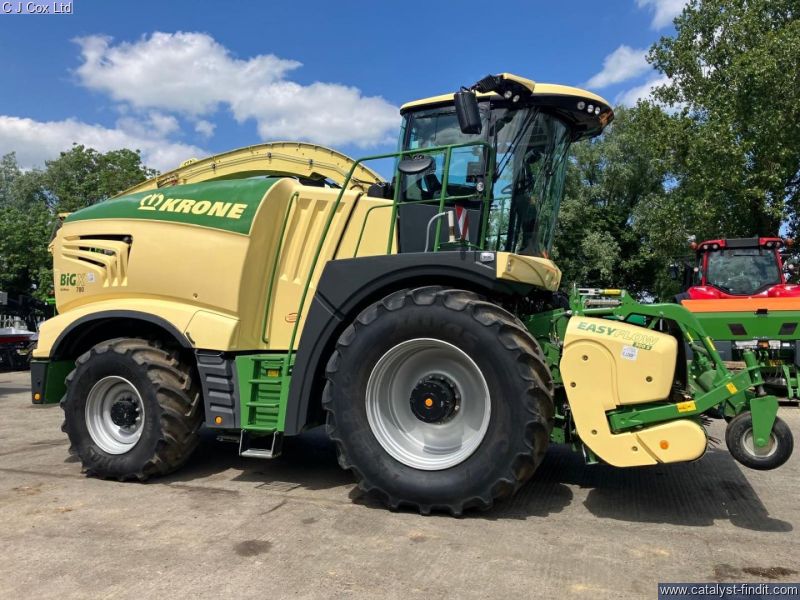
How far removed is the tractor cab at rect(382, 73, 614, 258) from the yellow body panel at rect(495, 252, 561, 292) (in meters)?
0.26

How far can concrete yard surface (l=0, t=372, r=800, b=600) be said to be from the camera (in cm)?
312

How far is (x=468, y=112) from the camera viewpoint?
4.04 metres

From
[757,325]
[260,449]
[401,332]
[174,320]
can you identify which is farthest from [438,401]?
[757,325]

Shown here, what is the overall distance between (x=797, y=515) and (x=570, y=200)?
81.6ft

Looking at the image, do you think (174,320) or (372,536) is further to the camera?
(174,320)

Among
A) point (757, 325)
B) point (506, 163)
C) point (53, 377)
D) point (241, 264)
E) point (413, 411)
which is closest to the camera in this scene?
point (413, 411)

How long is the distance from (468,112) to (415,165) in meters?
0.65

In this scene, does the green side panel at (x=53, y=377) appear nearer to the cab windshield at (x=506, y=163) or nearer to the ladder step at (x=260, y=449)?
the ladder step at (x=260, y=449)

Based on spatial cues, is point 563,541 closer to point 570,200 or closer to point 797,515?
point 797,515

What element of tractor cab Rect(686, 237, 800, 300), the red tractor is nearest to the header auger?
the red tractor

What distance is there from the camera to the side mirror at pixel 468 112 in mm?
4039

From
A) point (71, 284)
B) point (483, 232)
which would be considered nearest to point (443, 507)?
point (483, 232)

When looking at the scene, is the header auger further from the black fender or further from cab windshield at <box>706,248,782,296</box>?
cab windshield at <box>706,248,782,296</box>

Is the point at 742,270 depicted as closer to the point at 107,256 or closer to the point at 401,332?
the point at 401,332
